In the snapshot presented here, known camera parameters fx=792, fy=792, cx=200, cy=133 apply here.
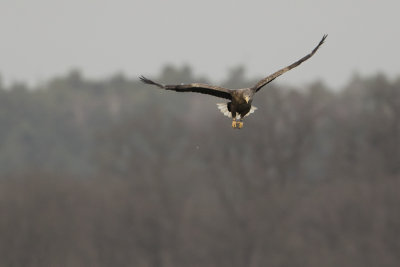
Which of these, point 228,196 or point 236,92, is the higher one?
point 236,92

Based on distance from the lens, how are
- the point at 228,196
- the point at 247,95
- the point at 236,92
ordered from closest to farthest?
the point at 247,95 < the point at 236,92 < the point at 228,196

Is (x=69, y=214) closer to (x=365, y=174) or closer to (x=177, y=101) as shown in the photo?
(x=365, y=174)

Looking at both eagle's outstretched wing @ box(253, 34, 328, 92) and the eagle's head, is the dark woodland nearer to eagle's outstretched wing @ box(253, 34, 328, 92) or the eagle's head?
eagle's outstretched wing @ box(253, 34, 328, 92)

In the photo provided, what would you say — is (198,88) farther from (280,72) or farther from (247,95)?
(280,72)

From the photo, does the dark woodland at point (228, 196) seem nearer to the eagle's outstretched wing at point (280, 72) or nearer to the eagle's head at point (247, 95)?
the eagle's outstretched wing at point (280, 72)

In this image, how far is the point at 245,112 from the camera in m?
17.7

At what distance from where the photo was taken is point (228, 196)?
244ft

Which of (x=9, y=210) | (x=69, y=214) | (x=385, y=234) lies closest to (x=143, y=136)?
(x=69, y=214)

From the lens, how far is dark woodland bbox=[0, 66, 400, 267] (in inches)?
2574

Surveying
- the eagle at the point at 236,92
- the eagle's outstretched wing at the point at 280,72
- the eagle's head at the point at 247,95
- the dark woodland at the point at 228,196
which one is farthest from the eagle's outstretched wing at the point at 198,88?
the dark woodland at the point at 228,196

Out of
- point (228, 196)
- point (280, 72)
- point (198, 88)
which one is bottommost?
point (228, 196)

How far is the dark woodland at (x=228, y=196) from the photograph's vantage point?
65.4 meters

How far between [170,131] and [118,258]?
16.9 m

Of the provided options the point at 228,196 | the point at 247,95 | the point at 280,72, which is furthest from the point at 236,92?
the point at 228,196
